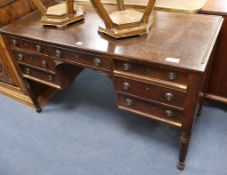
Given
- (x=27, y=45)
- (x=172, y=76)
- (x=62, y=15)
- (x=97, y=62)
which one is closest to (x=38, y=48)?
(x=27, y=45)

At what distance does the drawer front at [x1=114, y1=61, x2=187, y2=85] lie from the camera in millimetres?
924

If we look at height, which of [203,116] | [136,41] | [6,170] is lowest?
[6,170]

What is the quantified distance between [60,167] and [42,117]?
0.51 meters

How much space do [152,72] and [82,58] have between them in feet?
1.28

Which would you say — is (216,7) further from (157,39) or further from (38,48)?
(38,48)

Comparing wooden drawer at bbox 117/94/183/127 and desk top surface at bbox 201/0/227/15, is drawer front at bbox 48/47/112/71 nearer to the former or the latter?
wooden drawer at bbox 117/94/183/127

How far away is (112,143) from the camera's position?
1.53 metres

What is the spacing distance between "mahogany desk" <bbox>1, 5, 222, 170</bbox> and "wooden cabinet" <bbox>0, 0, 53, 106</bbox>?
0.15 metres

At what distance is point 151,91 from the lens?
1.04 meters

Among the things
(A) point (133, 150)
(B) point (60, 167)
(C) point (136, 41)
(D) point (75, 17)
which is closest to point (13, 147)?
(B) point (60, 167)

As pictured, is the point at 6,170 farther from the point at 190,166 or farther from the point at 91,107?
the point at 190,166

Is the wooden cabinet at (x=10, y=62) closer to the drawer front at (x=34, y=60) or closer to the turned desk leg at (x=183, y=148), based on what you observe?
the drawer front at (x=34, y=60)

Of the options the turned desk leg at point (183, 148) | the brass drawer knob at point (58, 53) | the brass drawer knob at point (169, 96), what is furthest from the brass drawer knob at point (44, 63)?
the turned desk leg at point (183, 148)

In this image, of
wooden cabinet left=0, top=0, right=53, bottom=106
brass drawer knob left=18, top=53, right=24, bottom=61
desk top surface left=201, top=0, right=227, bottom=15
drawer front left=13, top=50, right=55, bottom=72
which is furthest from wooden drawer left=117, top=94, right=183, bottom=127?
wooden cabinet left=0, top=0, right=53, bottom=106
